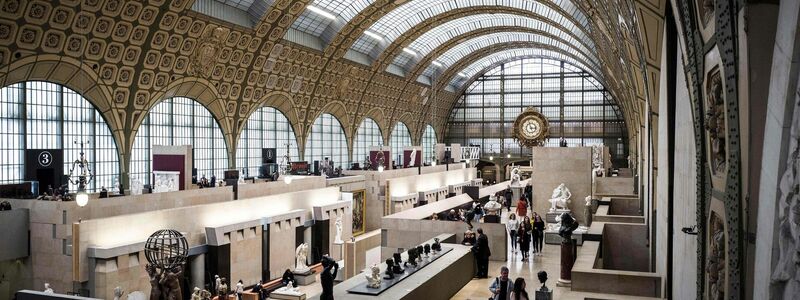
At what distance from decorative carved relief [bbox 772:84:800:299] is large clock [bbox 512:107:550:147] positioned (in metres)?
41.4

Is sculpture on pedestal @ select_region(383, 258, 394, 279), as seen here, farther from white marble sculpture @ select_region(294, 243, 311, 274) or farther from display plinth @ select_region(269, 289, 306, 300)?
white marble sculpture @ select_region(294, 243, 311, 274)

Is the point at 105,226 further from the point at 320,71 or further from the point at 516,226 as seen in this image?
the point at 320,71

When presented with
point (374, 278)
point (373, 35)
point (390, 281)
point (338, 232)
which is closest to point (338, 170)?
point (338, 232)

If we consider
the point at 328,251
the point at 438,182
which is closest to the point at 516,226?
the point at 328,251

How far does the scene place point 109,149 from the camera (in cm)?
2711

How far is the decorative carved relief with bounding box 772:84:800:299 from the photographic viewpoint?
2598mm

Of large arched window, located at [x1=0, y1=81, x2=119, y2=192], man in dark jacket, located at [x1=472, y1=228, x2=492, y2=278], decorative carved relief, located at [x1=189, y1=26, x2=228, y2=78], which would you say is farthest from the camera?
decorative carved relief, located at [x1=189, y1=26, x2=228, y2=78]

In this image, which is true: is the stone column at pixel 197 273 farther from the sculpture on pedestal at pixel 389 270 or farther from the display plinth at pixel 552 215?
the display plinth at pixel 552 215

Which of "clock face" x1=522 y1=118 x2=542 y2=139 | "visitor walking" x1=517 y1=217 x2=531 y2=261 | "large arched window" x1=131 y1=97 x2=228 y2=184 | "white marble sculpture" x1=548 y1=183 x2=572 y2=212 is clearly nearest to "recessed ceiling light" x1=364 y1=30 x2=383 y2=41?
"clock face" x1=522 y1=118 x2=542 y2=139

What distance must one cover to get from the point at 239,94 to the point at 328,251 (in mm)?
11229

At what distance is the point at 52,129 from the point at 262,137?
1435 cm

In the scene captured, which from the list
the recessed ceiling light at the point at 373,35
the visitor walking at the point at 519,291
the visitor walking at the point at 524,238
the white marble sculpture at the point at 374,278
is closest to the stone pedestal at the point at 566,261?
the visitor walking at the point at 524,238

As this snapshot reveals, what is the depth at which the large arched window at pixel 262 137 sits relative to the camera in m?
36.1

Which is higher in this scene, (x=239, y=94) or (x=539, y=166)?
(x=239, y=94)
